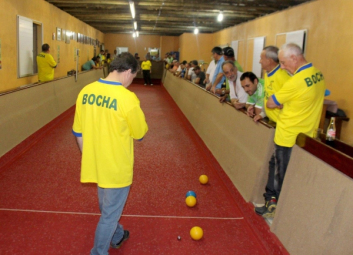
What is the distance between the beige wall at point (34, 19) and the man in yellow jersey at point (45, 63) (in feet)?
2.13

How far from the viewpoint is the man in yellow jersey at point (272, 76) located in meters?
4.01

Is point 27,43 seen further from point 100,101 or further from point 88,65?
point 100,101

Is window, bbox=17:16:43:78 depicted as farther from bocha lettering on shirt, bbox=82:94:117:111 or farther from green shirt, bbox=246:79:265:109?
bocha lettering on shirt, bbox=82:94:117:111

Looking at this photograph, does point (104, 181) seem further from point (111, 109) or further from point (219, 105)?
point (219, 105)

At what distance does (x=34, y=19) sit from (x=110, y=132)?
10634 millimetres

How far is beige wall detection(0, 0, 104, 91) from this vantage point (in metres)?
9.40

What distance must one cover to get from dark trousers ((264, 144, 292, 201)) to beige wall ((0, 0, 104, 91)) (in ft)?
26.1

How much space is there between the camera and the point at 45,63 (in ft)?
34.4

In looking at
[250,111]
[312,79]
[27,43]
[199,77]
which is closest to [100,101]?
[312,79]

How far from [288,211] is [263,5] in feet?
38.6

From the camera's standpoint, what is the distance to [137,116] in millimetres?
2762

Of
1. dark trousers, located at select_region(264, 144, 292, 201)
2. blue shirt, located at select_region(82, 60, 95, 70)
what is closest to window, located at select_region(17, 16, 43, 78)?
blue shirt, located at select_region(82, 60, 95, 70)

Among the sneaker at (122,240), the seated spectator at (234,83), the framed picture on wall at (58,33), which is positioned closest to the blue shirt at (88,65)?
the framed picture on wall at (58,33)

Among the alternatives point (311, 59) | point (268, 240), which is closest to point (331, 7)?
point (311, 59)
